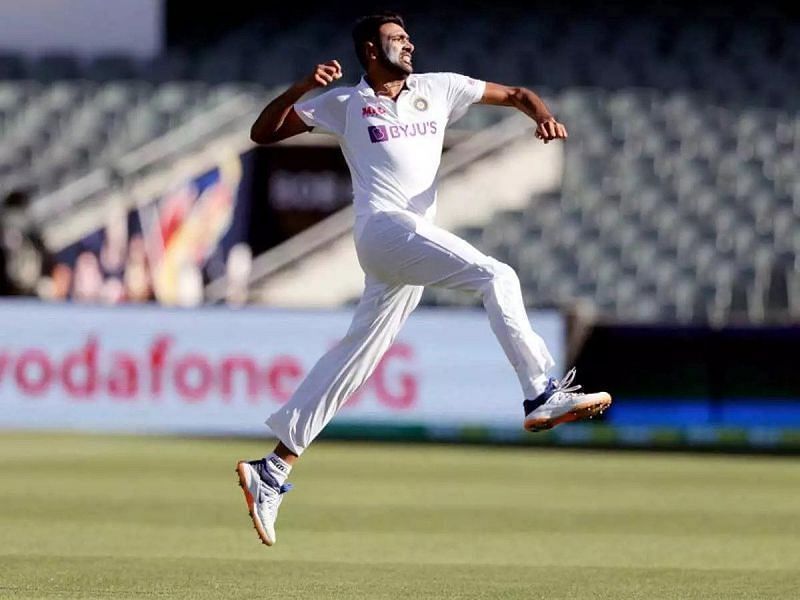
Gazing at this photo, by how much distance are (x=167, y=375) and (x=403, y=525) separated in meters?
6.52

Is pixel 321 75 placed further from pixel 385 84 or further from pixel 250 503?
pixel 250 503

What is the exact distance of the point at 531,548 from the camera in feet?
26.4

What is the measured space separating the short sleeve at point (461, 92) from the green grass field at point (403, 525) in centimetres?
175

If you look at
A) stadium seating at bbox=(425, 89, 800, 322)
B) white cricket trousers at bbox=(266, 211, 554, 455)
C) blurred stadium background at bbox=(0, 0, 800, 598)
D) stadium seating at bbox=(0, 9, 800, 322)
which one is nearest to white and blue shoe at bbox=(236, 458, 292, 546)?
white cricket trousers at bbox=(266, 211, 554, 455)

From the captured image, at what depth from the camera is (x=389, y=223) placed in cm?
639

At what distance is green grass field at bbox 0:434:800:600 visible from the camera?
6.53 m

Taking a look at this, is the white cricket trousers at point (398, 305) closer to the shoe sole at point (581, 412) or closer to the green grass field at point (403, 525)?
the shoe sole at point (581, 412)

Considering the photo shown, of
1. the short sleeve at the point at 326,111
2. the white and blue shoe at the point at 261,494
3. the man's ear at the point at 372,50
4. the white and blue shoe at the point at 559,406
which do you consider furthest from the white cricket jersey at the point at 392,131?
the white and blue shoe at the point at 261,494

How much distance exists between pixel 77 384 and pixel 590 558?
8503 millimetres

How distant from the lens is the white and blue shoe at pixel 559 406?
5.99 metres

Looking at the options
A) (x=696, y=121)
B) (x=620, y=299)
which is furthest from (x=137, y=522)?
(x=696, y=121)

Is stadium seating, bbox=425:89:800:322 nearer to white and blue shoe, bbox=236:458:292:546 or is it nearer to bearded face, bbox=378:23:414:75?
white and blue shoe, bbox=236:458:292:546

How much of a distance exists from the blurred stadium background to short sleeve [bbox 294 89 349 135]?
18.6 ft

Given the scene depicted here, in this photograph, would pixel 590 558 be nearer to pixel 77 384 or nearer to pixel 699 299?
pixel 77 384
